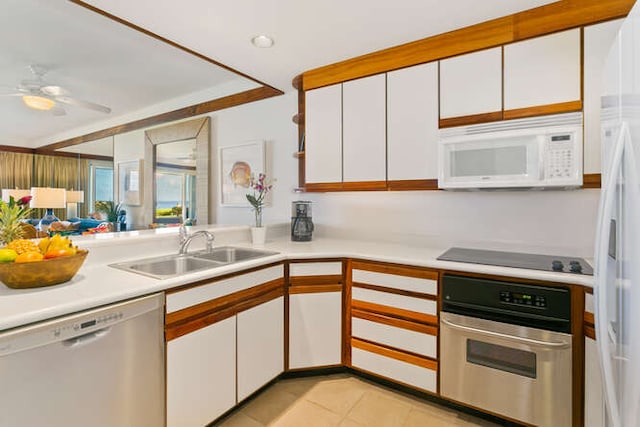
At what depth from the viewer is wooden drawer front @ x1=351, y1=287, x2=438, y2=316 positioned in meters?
1.84

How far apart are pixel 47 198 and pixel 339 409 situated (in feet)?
17.4

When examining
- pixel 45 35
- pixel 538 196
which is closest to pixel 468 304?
pixel 538 196

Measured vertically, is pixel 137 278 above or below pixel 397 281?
above

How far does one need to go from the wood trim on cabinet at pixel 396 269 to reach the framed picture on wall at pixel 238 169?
1.67 metres

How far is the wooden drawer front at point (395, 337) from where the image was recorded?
185 cm

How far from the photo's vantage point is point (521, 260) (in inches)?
71.4

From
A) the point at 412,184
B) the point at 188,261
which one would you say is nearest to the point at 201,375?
the point at 188,261

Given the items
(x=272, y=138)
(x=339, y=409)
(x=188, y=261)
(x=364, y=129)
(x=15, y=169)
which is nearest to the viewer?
(x=339, y=409)

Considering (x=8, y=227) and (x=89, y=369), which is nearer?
(x=89, y=369)

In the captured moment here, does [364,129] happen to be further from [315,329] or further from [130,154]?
[130,154]

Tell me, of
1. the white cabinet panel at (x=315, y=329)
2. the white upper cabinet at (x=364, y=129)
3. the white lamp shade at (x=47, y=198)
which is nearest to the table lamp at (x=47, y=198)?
the white lamp shade at (x=47, y=198)

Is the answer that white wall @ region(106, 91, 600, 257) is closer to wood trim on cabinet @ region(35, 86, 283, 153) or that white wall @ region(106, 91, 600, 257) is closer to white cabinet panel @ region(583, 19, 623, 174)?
wood trim on cabinet @ region(35, 86, 283, 153)

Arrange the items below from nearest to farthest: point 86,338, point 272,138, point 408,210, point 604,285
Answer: point 604,285, point 86,338, point 408,210, point 272,138

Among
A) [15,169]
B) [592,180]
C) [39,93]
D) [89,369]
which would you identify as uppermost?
[39,93]
